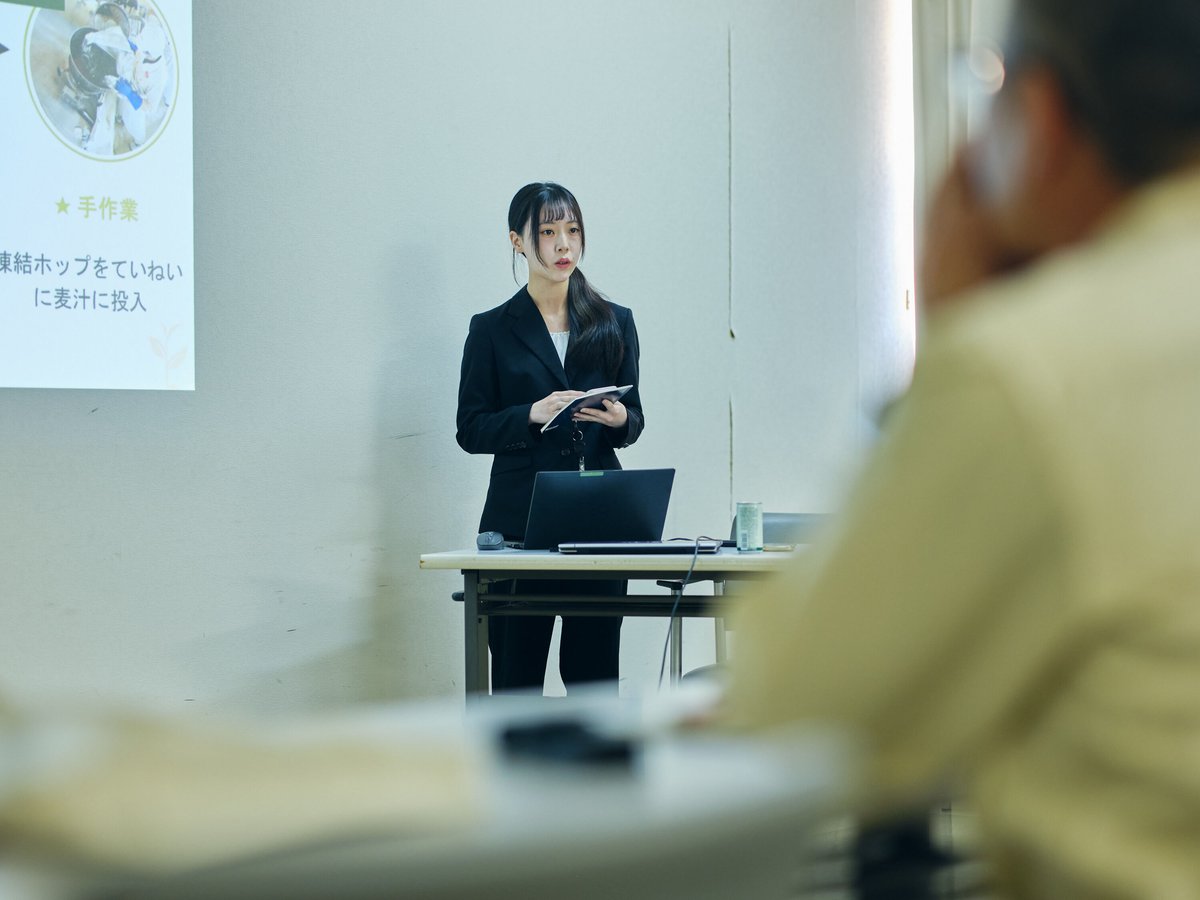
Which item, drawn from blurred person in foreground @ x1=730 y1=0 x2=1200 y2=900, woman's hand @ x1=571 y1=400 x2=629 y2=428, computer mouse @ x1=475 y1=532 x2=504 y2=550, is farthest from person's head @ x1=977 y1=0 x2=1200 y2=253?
woman's hand @ x1=571 y1=400 x2=629 y2=428

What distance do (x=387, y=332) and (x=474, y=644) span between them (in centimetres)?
142

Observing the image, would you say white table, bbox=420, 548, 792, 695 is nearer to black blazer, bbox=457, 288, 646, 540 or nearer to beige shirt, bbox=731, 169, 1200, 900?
black blazer, bbox=457, 288, 646, 540

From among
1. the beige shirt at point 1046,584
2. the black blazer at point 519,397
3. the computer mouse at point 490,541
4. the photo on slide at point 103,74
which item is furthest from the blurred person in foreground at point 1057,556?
the photo on slide at point 103,74

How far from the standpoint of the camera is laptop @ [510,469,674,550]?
296cm

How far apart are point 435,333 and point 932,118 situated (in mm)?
2484

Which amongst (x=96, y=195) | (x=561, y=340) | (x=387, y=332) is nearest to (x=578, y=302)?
(x=561, y=340)

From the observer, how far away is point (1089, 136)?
62cm

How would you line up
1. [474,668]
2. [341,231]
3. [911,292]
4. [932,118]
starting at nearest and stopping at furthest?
[474,668] → [341,231] → [932,118] → [911,292]

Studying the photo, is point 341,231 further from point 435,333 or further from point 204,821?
point 204,821

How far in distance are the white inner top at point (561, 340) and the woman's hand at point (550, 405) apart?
1.17ft

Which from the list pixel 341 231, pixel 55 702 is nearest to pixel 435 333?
pixel 341 231

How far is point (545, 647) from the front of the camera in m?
3.44

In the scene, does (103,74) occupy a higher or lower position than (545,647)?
higher

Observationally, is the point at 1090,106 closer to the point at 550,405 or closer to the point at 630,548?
the point at 630,548
